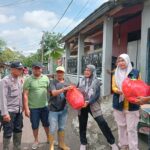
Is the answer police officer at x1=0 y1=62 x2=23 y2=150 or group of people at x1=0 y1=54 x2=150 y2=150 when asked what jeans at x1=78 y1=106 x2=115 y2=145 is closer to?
group of people at x1=0 y1=54 x2=150 y2=150

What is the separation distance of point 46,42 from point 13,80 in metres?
40.7

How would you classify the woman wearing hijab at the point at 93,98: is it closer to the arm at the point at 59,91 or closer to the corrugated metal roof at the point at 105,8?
the arm at the point at 59,91

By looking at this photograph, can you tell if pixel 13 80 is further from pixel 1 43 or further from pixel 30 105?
pixel 1 43

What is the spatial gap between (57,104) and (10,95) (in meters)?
0.95

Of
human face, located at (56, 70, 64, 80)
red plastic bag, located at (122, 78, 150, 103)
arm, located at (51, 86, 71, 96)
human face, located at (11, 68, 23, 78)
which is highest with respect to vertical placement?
human face, located at (11, 68, 23, 78)

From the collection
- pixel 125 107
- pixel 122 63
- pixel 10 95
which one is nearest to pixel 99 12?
pixel 122 63

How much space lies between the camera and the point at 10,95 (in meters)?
5.28

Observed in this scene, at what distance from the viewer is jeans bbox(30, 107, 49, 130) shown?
604 cm

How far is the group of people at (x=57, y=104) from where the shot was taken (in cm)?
525

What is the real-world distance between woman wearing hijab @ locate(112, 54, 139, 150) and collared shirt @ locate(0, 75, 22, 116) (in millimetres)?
1745

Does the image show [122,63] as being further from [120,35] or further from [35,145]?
[120,35]

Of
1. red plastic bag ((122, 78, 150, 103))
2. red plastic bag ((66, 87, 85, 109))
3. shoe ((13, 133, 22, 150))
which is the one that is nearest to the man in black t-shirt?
red plastic bag ((66, 87, 85, 109))

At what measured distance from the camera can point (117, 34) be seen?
13.8 meters

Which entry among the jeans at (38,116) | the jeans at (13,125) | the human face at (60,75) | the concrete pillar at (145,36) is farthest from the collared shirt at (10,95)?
the concrete pillar at (145,36)
